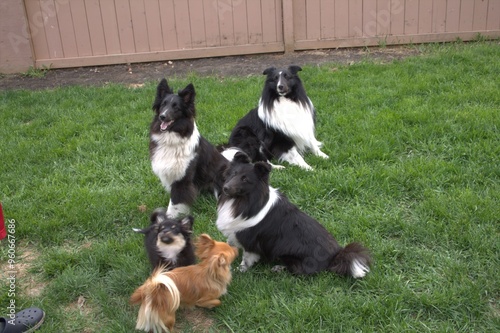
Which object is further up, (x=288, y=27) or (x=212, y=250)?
(x=288, y=27)

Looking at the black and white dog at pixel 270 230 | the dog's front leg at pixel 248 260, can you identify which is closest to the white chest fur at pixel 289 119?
the black and white dog at pixel 270 230

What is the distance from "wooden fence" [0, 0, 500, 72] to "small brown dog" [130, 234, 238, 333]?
6.65 meters

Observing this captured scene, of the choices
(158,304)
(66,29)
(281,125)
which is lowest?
(158,304)

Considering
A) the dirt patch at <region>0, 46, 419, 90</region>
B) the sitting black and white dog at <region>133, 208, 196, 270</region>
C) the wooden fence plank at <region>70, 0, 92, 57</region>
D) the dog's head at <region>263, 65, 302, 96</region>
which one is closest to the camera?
the sitting black and white dog at <region>133, 208, 196, 270</region>

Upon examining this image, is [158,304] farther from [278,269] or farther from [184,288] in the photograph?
[278,269]

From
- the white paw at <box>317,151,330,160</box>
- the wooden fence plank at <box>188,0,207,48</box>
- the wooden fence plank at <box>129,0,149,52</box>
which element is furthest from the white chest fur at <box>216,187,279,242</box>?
the wooden fence plank at <box>129,0,149,52</box>

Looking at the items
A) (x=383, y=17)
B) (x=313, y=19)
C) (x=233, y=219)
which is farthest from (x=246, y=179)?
(x=383, y=17)

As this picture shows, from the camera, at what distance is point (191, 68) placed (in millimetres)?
8758

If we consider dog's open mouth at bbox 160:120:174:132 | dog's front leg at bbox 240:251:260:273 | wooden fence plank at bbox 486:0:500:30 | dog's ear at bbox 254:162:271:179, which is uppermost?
wooden fence plank at bbox 486:0:500:30

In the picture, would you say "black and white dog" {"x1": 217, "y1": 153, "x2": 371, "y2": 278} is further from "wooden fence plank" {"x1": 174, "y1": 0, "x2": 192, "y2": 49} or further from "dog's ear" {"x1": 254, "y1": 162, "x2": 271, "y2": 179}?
"wooden fence plank" {"x1": 174, "y1": 0, "x2": 192, "y2": 49}

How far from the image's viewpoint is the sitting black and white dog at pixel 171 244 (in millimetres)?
3166

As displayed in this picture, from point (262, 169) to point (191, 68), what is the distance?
5852 millimetres

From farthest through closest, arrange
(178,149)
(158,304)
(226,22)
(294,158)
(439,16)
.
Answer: (226,22)
(439,16)
(294,158)
(178,149)
(158,304)

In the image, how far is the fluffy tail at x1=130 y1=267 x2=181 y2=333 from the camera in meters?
2.72
